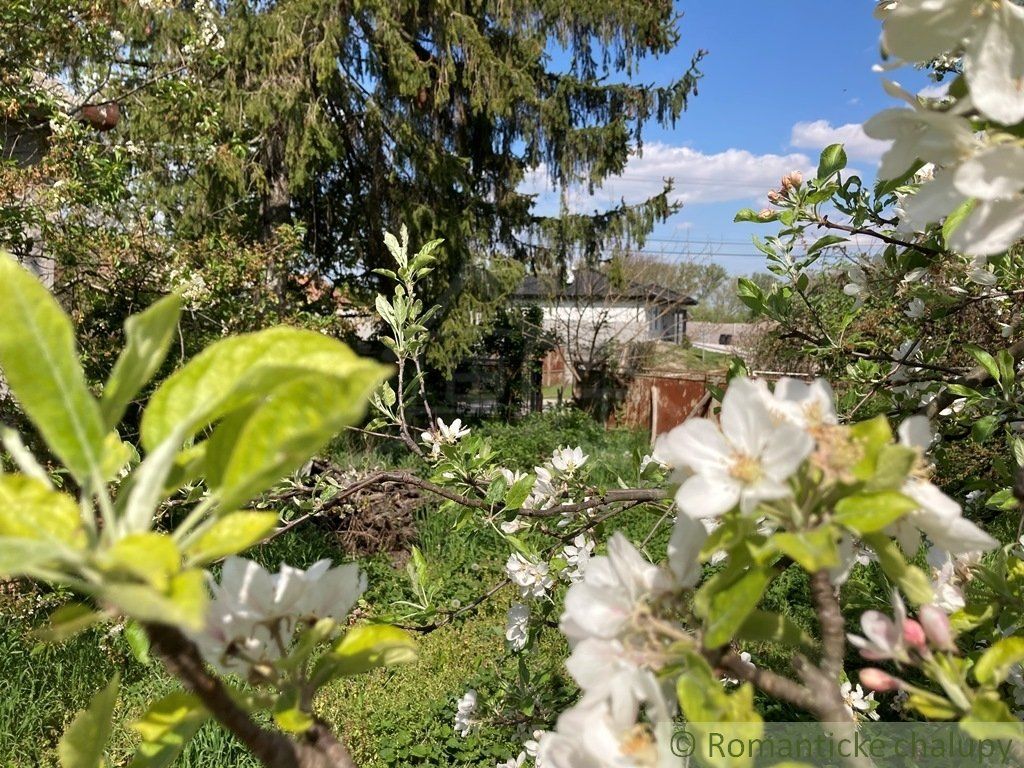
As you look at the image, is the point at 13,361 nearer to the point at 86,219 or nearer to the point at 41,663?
the point at 41,663

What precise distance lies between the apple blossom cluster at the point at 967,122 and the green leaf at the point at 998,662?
0.29m

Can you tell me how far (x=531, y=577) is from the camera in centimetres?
180

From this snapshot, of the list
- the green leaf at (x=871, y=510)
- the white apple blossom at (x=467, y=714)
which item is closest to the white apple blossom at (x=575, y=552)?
the white apple blossom at (x=467, y=714)

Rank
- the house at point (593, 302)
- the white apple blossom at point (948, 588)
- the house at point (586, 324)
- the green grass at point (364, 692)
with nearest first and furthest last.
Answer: the white apple blossom at point (948, 588)
the green grass at point (364, 692)
the house at point (593, 302)
the house at point (586, 324)

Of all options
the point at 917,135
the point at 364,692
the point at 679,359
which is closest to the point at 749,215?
the point at 917,135

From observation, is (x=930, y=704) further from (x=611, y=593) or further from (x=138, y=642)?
(x=138, y=642)

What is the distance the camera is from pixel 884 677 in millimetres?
509

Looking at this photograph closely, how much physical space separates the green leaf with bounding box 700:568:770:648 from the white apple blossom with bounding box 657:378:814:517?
4cm

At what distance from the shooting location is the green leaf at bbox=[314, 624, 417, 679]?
50cm

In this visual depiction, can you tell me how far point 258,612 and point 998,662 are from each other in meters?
0.53

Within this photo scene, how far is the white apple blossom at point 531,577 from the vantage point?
1.79m

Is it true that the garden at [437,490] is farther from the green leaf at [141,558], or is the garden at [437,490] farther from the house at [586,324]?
the house at [586,324]

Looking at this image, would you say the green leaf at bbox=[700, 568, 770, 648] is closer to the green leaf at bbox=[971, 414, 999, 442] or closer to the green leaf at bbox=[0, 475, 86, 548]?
the green leaf at bbox=[0, 475, 86, 548]

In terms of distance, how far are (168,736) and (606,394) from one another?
11251mm
